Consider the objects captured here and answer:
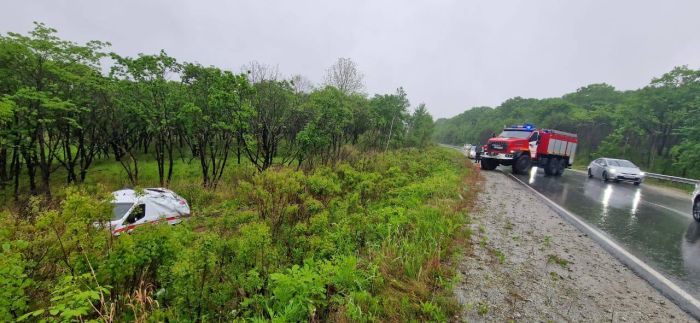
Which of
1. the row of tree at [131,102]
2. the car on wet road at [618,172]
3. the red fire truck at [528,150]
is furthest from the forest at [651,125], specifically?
the row of tree at [131,102]

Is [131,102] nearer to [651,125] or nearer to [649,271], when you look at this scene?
[649,271]

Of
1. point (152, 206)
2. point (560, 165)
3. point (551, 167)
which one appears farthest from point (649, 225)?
point (152, 206)

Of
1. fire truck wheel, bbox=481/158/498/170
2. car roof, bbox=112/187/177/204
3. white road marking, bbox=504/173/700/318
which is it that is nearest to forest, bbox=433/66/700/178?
fire truck wheel, bbox=481/158/498/170

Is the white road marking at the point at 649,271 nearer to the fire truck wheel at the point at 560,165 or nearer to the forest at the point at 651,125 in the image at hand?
the fire truck wheel at the point at 560,165

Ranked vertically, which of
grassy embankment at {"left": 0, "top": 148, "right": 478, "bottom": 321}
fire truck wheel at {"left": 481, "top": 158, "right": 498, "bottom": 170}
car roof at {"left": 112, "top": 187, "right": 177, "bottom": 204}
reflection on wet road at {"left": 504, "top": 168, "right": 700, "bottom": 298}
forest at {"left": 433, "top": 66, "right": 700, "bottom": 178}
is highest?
forest at {"left": 433, "top": 66, "right": 700, "bottom": 178}

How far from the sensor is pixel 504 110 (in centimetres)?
7756

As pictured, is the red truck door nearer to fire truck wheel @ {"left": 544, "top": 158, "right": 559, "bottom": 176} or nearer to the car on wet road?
fire truck wheel @ {"left": 544, "top": 158, "right": 559, "bottom": 176}

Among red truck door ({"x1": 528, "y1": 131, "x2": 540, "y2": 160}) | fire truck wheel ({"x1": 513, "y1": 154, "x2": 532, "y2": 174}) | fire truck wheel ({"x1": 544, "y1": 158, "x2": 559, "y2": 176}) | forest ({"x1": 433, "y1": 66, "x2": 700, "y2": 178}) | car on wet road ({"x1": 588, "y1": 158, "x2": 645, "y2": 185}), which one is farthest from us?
forest ({"x1": 433, "y1": 66, "x2": 700, "y2": 178})

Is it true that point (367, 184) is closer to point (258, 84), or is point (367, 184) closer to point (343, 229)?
point (343, 229)

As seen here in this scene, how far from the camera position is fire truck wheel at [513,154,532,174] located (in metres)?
15.7

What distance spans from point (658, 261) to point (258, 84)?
1671 cm

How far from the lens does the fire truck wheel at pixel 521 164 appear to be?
51.7ft

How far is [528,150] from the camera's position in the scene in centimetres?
1585

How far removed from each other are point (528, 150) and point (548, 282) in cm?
1403
